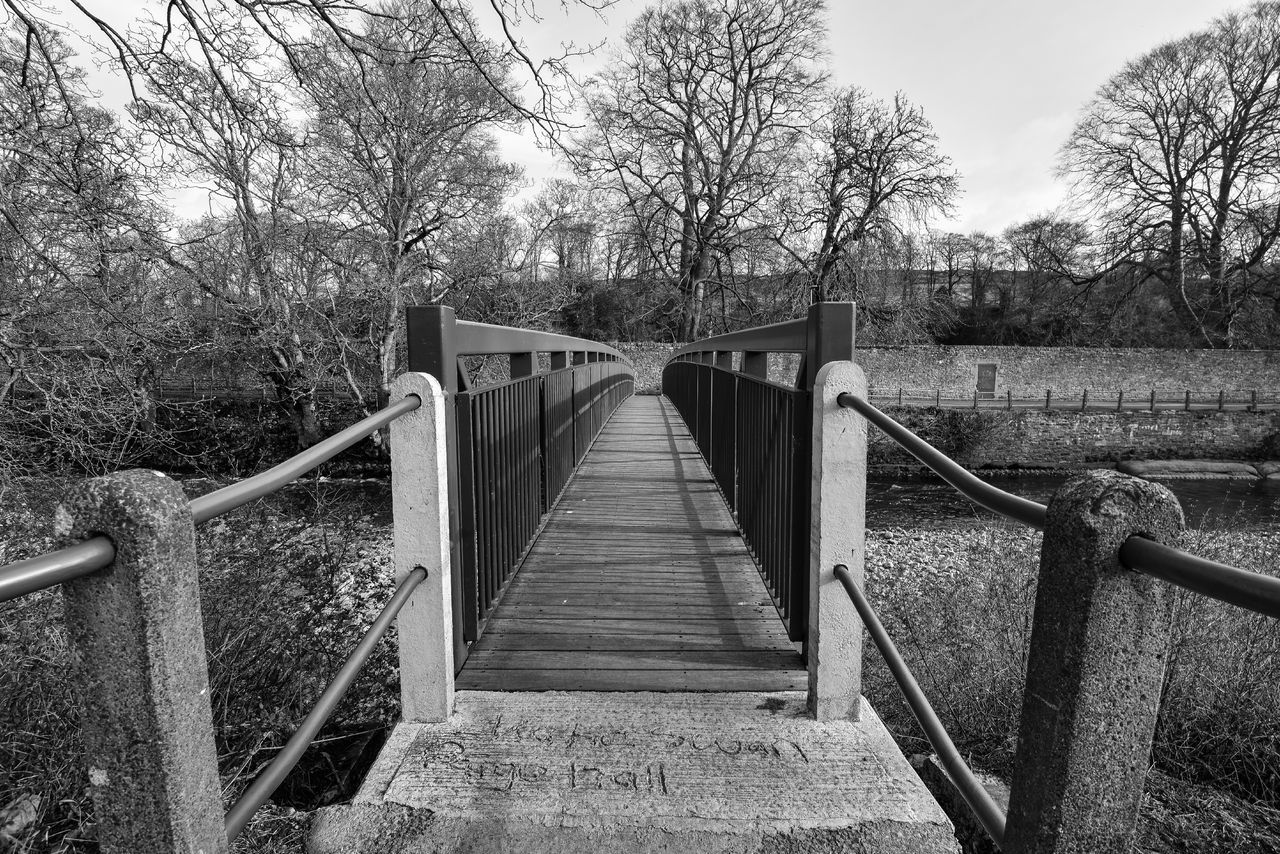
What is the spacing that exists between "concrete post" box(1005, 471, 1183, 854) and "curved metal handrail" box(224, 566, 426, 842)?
134 cm

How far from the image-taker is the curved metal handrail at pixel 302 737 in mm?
1221

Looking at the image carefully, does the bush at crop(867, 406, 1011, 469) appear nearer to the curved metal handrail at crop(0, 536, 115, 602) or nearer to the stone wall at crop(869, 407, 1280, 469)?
the stone wall at crop(869, 407, 1280, 469)

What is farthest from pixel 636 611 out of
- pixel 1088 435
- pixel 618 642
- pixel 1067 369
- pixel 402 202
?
pixel 1067 369

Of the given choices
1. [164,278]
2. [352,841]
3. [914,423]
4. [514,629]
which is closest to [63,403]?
[164,278]

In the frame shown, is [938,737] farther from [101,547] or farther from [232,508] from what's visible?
[101,547]

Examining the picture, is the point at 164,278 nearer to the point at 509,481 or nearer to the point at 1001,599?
the point at 509,481

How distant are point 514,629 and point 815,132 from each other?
31.4m

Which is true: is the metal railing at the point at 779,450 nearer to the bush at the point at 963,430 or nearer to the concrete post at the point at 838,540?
the concrete post at the point at 838,540

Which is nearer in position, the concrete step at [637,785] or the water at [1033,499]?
the concrete step at [637,785]

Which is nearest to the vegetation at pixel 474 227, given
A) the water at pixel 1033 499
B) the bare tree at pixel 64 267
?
the bare tree at pixel 64 267

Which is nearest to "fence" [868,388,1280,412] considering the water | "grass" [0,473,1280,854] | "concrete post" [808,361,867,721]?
the water

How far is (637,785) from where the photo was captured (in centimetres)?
194

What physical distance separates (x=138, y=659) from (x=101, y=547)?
6.8 inches

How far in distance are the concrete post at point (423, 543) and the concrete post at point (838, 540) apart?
49.7 inches
